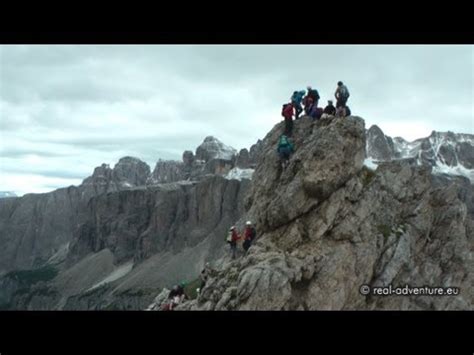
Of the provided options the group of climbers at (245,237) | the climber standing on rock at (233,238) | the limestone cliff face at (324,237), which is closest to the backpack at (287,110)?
the limestone cliff face at (324,237)

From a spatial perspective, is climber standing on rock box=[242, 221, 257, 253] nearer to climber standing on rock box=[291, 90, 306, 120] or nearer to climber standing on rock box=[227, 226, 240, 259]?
climber standing on rock box=[227, 226, 240, 259]

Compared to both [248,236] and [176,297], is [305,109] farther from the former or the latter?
[176,297]

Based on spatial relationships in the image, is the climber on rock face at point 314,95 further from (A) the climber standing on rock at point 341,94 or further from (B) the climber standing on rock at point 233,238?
(B) the climber standing on rock at point 233,238

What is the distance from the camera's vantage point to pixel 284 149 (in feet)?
121

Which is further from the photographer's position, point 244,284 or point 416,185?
point 416,185

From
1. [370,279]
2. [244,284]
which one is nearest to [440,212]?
[370,279]

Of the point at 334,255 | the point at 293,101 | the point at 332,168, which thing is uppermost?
the point at 293,101

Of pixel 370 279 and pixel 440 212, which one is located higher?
pixel 440 212

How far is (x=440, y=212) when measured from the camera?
53188mm

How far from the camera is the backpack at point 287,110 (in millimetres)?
36031
